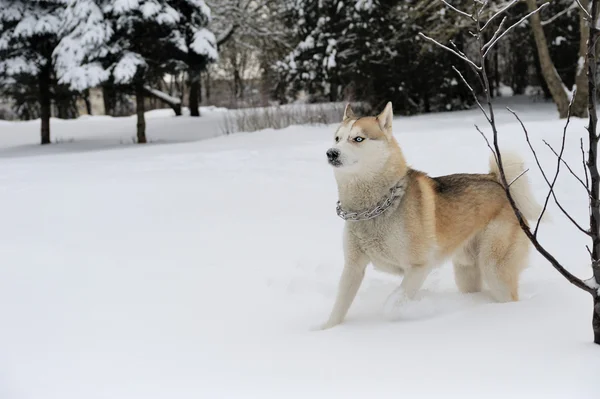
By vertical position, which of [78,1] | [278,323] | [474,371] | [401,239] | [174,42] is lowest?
[278,323]

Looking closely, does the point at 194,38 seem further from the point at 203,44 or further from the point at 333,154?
the point at 333,154

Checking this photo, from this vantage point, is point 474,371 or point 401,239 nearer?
point 474,371

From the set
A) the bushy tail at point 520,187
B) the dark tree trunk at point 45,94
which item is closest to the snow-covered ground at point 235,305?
the bushy tail at point 520,187

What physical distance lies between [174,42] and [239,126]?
2.81 m

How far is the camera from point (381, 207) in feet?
10.6

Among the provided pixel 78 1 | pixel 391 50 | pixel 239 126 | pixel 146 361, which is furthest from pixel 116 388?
pixel 391 50

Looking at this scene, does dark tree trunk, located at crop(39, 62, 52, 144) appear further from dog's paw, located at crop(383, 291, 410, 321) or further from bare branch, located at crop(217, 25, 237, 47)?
dog's paw, located at crop(383, 291, 410, 321)

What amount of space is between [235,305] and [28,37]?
1340 cm

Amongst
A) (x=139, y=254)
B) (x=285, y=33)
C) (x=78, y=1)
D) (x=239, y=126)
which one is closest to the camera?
(x=139, y=254)

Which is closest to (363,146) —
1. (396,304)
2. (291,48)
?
(396,304)

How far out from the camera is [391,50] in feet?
60.3

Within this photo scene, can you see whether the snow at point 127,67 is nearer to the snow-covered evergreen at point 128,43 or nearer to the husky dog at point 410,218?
the snow-covered evergreen at point 128,43

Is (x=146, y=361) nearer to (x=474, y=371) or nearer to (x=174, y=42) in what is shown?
(x=474, y=371)

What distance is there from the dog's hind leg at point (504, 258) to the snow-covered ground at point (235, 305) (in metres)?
0.17
